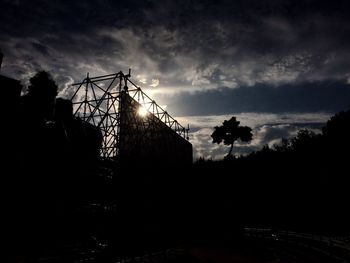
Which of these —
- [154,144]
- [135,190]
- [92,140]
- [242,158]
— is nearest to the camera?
[92,140]

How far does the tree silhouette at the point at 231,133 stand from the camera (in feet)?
145

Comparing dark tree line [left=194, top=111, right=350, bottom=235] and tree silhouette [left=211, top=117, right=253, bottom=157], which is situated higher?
tree silhouette [left=211, top=117, right=253, bottom=157]

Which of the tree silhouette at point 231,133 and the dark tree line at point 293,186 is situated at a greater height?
the tree silhouette at point 231,133

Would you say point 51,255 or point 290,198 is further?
point 290,198

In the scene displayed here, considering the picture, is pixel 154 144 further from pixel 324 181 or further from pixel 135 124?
pixel 324 181

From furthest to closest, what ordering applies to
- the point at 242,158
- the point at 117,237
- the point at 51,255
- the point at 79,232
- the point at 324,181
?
the point at 242,158
the point at 324,181
the point at 117,237
the point at 79,232
the point at 51,255

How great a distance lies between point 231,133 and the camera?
4469 centimetres

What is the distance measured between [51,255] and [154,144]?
43.9 feet

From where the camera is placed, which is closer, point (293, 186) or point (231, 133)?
point (293, 186)

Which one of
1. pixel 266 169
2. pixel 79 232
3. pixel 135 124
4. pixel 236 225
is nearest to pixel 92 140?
pixel 135 124

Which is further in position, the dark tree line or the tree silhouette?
the tree silhouette

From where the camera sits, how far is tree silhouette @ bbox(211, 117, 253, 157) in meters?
44.2

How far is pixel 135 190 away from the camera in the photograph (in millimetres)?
17750

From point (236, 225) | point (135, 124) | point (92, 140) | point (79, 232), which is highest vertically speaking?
point (135, 124)
